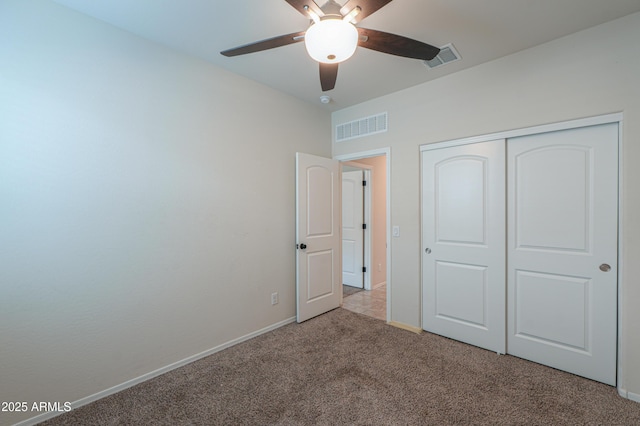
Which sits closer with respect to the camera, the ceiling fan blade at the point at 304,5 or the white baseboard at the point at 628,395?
the ceiling fan blade at the point at 304,5

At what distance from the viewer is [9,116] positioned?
1.63 m

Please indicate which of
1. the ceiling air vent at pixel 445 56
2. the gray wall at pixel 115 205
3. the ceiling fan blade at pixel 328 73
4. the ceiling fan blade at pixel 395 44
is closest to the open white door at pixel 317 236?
the gray wall at pixel 115 205

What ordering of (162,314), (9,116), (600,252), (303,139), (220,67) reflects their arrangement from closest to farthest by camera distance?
(9,116) < (600,252) < (162,314) < (220,67) < (303,139)

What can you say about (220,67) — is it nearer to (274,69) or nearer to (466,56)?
(274,69)

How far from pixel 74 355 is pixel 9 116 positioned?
158 cm

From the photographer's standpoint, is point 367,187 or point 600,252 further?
point 367,187

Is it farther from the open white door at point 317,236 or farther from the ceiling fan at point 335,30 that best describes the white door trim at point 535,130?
the ceiling fan at point 335,30

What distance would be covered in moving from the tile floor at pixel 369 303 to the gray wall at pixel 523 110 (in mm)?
404

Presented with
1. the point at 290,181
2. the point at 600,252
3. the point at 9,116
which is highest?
the point at 9,116

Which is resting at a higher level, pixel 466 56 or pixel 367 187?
pixel 466 56

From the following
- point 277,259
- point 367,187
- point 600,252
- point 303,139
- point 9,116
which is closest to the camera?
point 9,116

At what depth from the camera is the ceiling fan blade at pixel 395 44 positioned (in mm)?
1505

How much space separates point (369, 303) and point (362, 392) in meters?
1.95

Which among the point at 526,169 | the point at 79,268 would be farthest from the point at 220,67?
the point at 526,169
